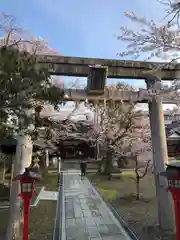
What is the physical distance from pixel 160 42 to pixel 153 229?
5.59 m

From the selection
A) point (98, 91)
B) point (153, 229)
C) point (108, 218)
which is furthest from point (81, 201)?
point (98, 91)

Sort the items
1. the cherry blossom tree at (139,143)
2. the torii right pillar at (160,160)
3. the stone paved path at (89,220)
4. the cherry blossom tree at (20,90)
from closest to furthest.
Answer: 1. the cherry blossom tree at (20,90)
2. the torii right pillar at (160,160)
3. the stone paved path at (89,220)
4. the cherry blossom tree at (139,143)

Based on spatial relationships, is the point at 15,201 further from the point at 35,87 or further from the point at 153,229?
the point at 153,229

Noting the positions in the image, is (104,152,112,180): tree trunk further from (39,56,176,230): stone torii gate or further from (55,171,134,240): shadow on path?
(39,56,176,230): stone torii gate

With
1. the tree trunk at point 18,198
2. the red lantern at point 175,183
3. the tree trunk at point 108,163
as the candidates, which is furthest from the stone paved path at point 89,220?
the tree trunk at point 108,163

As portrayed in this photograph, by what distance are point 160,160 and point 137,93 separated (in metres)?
2.17

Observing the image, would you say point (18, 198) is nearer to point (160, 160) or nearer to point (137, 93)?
point (160, 160)

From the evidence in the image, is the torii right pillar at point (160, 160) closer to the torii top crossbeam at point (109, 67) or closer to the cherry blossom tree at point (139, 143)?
the torii top crossbeam at point (109, 67)

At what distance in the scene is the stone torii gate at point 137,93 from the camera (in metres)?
6.68

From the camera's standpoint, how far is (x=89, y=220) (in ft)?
27.5

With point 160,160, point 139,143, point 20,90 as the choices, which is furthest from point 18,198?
point 139,143

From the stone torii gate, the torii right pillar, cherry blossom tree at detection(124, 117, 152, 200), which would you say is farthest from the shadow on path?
cherry blossom tree at detection(124, 117, 152, 200)

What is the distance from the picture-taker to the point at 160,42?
4656mm

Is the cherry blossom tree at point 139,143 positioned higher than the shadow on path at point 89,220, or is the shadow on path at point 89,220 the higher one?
the cherry blossom tree at point 139,143
